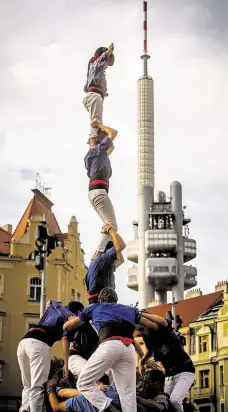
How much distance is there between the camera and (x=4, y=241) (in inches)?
2020

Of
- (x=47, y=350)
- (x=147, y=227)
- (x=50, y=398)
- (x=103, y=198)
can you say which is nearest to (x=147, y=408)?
(x=50, y=398)

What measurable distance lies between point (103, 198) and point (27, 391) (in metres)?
6.07

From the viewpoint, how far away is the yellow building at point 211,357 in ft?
172

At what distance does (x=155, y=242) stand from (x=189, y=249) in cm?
621

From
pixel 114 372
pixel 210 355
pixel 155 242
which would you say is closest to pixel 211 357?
pixel 210 355

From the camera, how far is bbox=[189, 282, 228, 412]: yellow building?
52438 mm

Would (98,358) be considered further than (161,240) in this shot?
No

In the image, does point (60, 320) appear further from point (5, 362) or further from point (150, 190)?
point (150, 190)

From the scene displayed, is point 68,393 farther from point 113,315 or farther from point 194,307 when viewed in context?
point 194,307

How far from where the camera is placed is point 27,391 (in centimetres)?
1256

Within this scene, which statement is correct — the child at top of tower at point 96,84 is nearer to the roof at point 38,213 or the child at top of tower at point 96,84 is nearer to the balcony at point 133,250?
the roof at point 38,213

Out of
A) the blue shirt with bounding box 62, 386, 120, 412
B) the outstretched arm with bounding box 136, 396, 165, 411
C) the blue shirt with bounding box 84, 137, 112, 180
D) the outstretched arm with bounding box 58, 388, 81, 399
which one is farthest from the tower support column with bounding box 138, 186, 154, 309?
the blue shirt with bounding box 62, 386, 120, 412

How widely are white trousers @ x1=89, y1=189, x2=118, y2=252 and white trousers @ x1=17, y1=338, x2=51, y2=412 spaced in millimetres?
5309

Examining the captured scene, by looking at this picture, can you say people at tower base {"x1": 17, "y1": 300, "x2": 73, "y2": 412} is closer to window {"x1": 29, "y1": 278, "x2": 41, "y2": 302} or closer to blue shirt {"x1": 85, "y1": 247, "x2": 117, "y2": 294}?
blue shirt {"x1": 85, "y1": 247, "x2": 117, "y2": 294}
